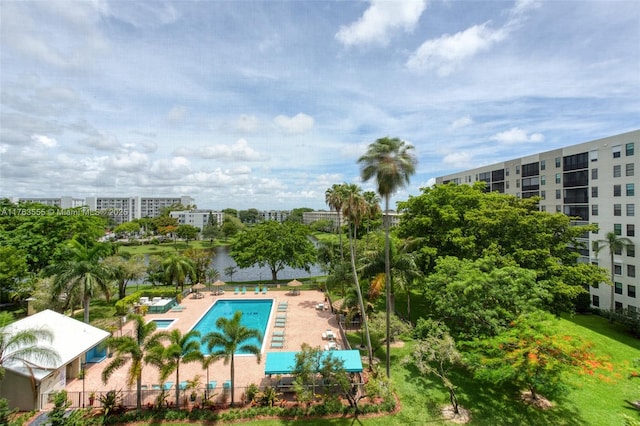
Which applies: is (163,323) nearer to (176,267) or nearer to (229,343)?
(176,267)

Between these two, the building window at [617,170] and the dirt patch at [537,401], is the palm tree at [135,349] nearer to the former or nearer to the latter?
the dirt patch at [537,401]

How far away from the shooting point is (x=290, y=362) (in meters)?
15.0

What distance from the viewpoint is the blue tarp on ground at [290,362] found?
568 inches

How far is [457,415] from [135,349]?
14.2 metres

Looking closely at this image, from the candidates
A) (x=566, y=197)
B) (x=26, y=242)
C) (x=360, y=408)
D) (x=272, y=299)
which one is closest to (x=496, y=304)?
(x=360, y=408)

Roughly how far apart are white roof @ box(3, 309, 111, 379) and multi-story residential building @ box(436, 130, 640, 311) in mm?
36662

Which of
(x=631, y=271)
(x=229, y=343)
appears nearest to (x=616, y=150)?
(x=631, y=271)

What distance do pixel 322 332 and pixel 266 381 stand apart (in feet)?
23.9

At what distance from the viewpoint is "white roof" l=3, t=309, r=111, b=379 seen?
1495cm

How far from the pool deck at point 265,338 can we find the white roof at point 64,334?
5.38ft

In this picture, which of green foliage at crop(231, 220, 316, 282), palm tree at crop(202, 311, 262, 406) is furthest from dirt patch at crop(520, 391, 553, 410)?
green foliage at crop(231, 220, 316, 282)

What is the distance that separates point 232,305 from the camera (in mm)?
30172

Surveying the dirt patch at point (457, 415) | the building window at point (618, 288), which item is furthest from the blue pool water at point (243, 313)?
the building window at point (618, 288)

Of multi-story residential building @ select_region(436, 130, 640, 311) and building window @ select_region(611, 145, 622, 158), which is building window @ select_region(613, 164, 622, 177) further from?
building window @ select_region(611, 145, 622, 158)
